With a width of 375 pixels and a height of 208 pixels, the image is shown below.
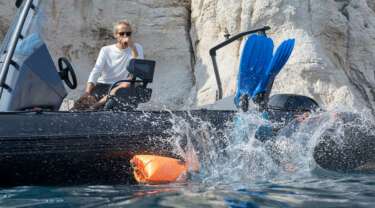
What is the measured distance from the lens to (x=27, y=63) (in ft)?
16.2

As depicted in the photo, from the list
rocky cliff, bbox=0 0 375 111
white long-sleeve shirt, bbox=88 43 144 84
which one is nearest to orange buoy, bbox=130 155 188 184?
white long-sleeve shirt, bbox=88 43 144 84

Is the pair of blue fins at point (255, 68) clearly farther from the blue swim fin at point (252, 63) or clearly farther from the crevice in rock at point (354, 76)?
the crevice in rock at point (354, 76)

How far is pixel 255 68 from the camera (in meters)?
5.41

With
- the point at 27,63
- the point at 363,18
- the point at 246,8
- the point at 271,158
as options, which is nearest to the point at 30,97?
the point at 27,63

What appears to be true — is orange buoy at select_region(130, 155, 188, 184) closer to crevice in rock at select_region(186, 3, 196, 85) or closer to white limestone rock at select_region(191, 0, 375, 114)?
white limestone rock at select_region(191, 0, 375, 114)

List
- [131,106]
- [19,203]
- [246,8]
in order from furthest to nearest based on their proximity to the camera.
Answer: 1. [246,8]
2. [131,106]
3. [19,203]

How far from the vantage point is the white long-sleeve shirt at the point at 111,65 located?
19.6 feet

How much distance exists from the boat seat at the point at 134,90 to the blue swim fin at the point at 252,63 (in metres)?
0.78

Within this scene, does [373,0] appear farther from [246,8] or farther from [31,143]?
[31,143]

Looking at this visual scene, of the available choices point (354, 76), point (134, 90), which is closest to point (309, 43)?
point (354, 76)

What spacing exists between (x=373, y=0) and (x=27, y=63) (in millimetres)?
11234

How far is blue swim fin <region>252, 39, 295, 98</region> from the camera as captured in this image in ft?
17.8

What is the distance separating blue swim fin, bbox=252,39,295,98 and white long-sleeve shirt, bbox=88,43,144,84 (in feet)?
4.35

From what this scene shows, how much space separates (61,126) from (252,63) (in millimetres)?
1736
